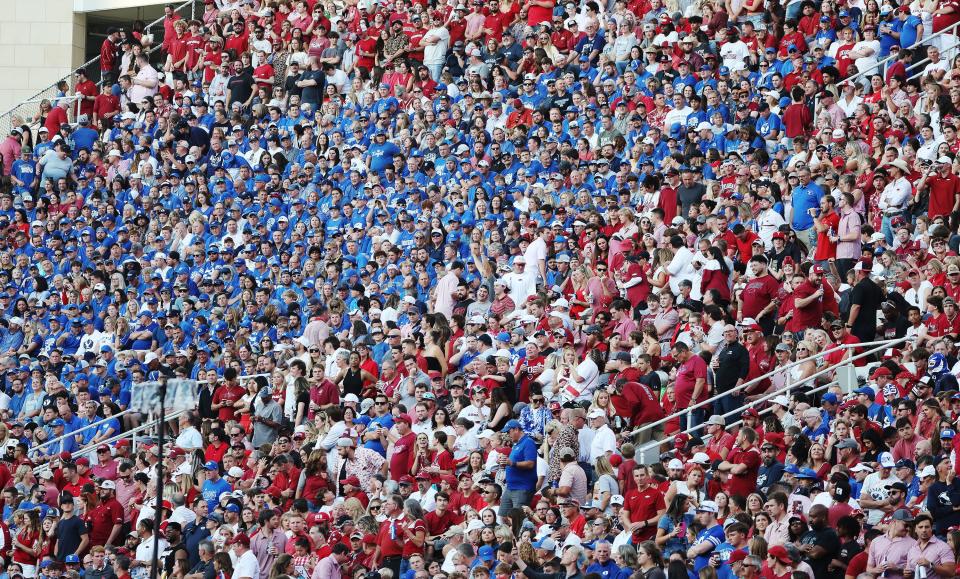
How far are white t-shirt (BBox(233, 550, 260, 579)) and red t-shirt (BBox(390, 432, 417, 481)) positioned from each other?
5.70ft

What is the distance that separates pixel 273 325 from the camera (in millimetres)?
22781

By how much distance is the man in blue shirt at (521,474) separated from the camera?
16594 mm

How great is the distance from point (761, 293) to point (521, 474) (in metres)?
3.35

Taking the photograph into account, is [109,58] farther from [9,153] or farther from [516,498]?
[516,498]

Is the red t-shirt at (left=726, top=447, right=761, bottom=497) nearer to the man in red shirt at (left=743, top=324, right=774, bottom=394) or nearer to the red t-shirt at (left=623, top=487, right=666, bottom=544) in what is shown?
the red t-shirt at (left=623, top=487, right=666, bottom=544)

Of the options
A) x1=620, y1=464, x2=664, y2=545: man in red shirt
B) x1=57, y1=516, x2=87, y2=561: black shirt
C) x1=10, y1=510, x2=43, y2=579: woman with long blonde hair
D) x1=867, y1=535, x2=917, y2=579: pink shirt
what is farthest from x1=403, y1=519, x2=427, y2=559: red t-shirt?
x1=10, y1=510, x2=43, y2=579: woman with long blonde hair

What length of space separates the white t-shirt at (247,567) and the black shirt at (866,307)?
613 cm

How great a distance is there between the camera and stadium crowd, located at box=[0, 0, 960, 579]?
1519 centimetres

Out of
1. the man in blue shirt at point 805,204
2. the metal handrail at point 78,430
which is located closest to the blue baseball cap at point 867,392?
the man in blue shirt at point 805,204

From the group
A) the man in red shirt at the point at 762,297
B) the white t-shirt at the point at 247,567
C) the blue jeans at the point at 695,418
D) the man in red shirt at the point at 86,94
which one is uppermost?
the man in red shirt at the point at 86,94

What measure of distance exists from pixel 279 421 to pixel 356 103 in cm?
855

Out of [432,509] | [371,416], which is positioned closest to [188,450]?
[371,416]

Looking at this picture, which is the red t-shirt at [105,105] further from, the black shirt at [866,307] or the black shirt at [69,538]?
the black shirt at [866,307]

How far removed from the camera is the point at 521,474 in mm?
16688
